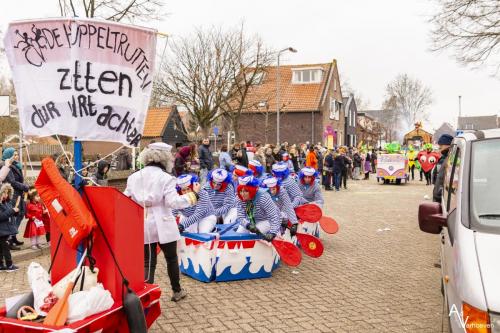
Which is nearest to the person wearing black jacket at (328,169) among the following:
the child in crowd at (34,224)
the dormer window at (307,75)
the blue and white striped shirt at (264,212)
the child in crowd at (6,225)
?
the blue and white striped shirt at (264,212)

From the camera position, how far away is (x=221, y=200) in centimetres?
775

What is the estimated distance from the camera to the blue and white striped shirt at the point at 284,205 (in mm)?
7645

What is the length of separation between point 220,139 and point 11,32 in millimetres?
38499

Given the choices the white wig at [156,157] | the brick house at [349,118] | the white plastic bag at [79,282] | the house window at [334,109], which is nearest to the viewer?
the white plastic bag at [79,282]

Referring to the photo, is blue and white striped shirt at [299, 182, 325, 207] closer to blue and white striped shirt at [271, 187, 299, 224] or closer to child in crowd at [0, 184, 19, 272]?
blue and white striped shirt at [271, 187, 299, 224]

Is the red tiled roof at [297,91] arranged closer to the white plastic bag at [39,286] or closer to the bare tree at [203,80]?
the bare tree at [203,80]

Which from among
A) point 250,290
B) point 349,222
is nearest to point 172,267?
point 250,290

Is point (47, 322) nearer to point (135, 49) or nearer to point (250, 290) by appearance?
point (135, 49)

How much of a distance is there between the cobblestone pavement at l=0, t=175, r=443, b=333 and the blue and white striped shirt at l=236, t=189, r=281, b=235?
0.80 m

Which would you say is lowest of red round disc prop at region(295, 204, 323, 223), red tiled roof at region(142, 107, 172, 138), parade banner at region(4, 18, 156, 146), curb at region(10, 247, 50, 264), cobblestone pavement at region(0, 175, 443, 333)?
cobblestone pavement at region(0, 175, 443, 333)

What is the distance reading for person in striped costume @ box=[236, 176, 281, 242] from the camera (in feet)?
22.2

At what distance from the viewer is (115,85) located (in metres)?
4.29

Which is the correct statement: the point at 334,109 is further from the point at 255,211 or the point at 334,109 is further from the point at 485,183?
the point at 485,183

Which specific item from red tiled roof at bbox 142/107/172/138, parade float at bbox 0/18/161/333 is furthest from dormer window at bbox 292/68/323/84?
parade float at bbox 0/18/161/333
